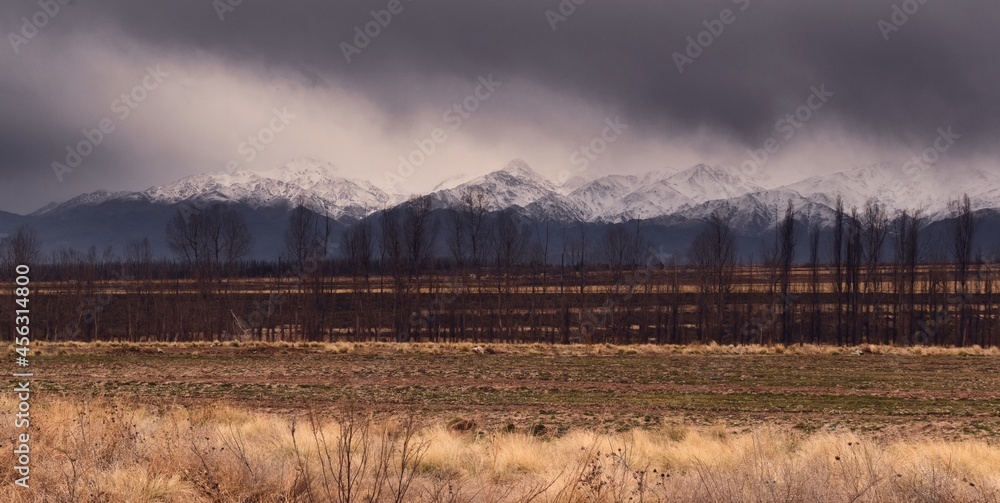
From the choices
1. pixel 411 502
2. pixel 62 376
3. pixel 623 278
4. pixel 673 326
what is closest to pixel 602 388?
pixel 411 502

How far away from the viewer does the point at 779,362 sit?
3672 cm

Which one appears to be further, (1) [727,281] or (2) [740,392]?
A: (1) [727,281]

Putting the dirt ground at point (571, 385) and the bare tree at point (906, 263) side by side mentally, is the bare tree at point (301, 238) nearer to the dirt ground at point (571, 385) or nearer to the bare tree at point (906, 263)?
the dirt ground at point (571, 385)

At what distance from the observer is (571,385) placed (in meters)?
26.3

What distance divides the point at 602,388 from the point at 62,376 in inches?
904

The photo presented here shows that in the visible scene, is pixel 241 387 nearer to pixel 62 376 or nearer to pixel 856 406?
pixel 62 376

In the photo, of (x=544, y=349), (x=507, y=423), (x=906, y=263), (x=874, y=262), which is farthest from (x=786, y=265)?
(x=507, y=423)

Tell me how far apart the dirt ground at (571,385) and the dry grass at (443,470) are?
393 cm

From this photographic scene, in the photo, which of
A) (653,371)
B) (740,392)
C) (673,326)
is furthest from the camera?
(673,326)

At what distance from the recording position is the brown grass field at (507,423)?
276 inches

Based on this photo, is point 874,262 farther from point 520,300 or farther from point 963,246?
point 520,300

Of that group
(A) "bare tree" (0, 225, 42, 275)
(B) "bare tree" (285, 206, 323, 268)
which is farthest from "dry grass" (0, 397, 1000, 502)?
(A) "bare tree" (0, 225, 42, 275)

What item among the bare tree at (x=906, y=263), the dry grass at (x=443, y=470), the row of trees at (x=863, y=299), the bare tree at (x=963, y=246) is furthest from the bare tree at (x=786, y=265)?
the dry grass at (x=443, y=470)

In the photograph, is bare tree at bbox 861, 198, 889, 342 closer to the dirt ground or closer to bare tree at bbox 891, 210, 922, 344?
bare tree at bbox 891, 210, 922, 344
